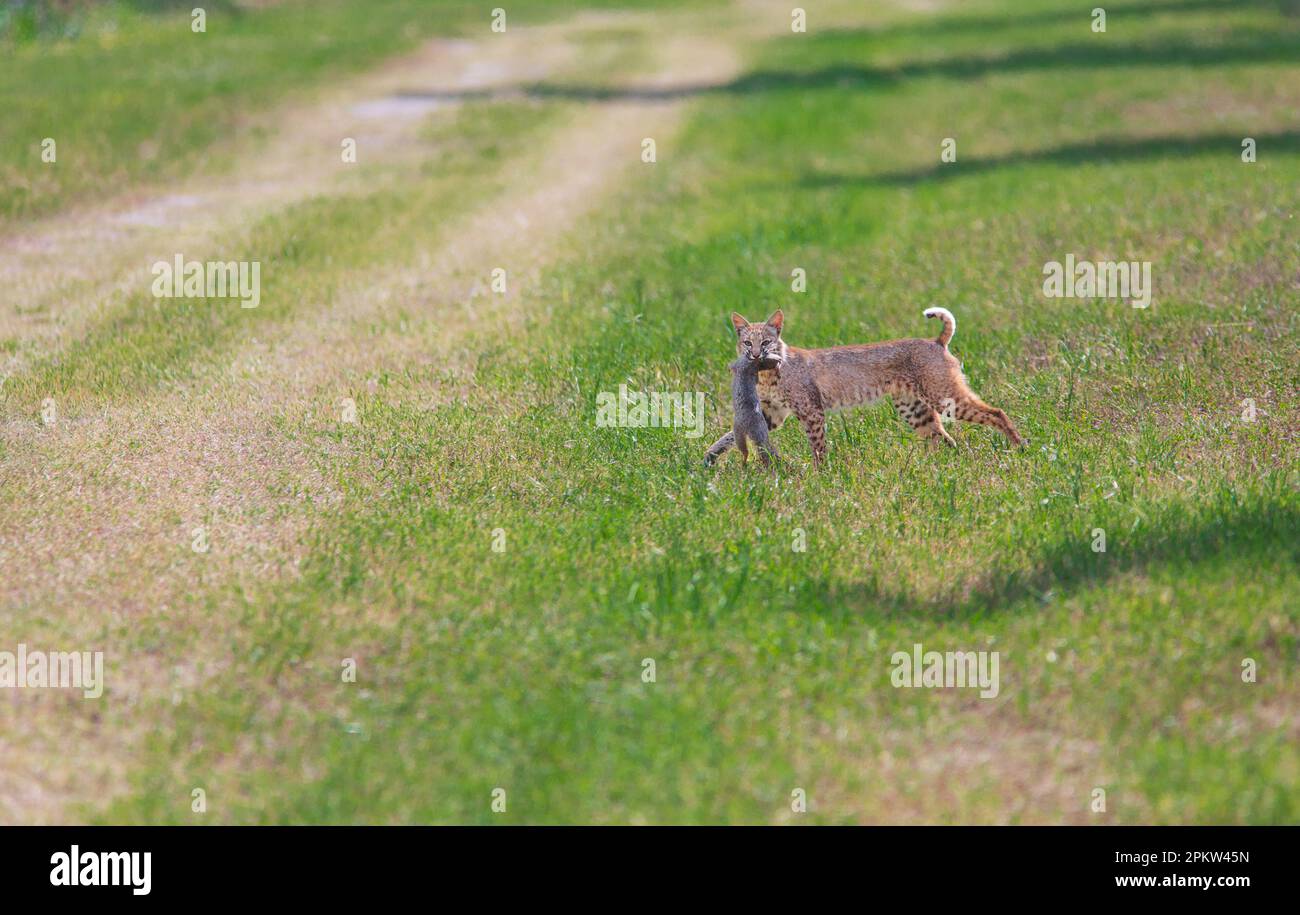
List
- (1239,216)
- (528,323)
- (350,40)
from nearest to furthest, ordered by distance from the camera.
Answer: (528,323) < (1239,216) < (350,40)

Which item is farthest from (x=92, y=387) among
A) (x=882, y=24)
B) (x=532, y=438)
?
(x=882, y=24)

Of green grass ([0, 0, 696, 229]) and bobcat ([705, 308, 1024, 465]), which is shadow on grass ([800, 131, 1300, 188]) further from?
bobcat ([705, 308, 1024, 465])

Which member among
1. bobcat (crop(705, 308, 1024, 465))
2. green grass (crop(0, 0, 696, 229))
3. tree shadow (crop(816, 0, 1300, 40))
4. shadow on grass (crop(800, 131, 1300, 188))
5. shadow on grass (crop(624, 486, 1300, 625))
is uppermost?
tree shadow (crop(816, 0, 1300, 40))

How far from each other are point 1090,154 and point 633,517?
14.9 metres

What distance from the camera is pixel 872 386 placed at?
9.68 meters

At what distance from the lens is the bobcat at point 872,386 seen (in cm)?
938

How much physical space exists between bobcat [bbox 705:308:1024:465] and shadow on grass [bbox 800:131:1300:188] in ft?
34.4

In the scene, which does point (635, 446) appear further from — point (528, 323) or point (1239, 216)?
point (1239, 216)

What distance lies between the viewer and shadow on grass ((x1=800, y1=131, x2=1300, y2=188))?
20.2 meters

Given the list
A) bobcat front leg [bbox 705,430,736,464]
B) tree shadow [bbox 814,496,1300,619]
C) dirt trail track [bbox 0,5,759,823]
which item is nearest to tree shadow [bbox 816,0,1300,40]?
dirt trail track [bbox 0,5,759,823]

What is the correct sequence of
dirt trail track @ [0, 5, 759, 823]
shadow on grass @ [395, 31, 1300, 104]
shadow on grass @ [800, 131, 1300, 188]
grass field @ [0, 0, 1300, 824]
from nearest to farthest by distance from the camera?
A: grass field @ [0, 0, 1300, 824]
dirt trail track @ [0, 5, 759, 823]
shadow on grass @ [800, 131, 1300, 188]
shadow on grass @ [395, 31, 1300, 104]

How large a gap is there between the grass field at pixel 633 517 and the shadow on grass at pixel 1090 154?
1328 millimetres
